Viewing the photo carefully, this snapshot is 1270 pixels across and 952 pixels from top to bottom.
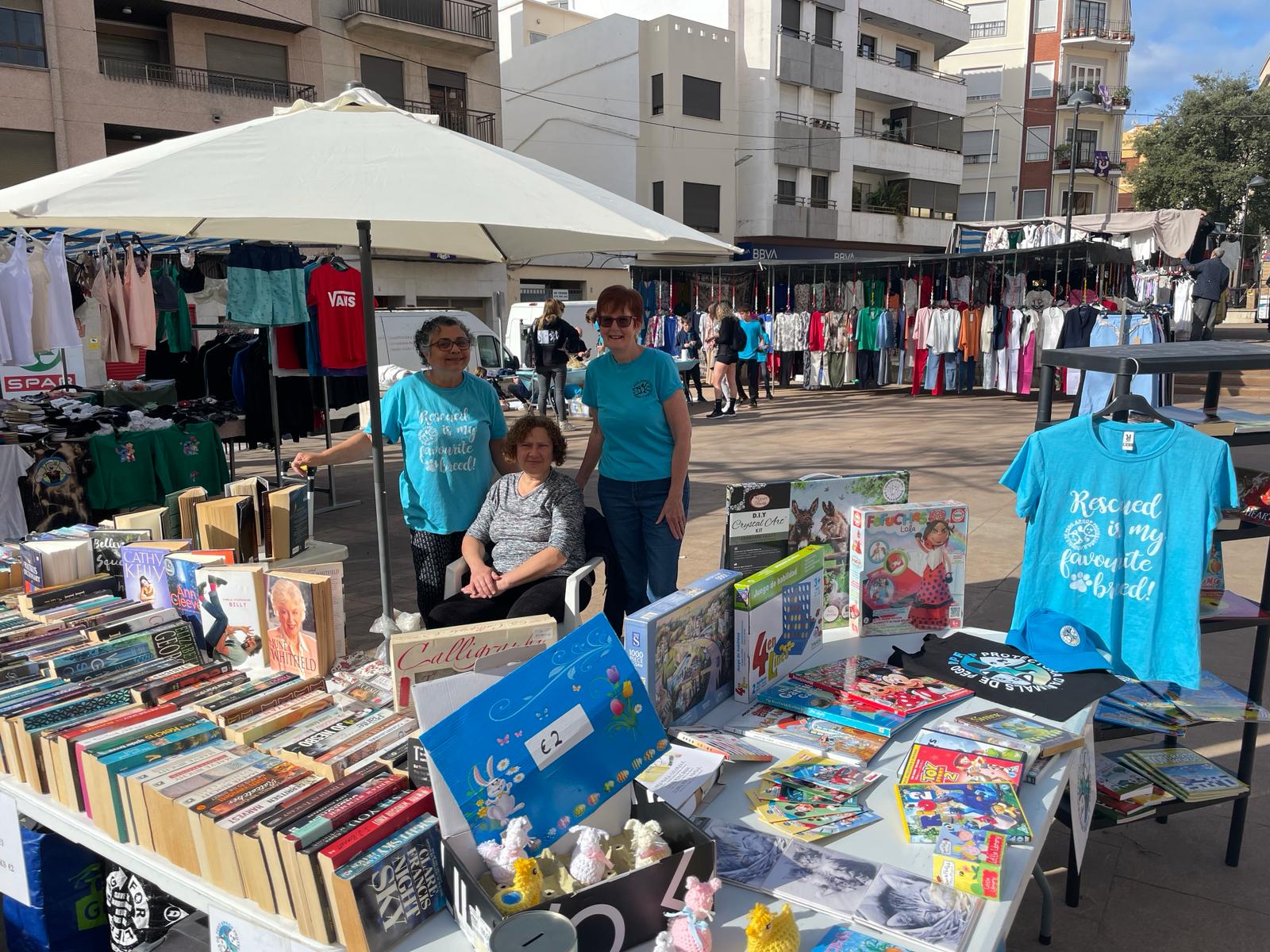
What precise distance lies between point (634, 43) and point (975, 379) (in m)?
18.0

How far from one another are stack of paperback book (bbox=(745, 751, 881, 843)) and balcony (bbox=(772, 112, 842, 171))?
100 feet

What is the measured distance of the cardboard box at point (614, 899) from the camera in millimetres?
1423

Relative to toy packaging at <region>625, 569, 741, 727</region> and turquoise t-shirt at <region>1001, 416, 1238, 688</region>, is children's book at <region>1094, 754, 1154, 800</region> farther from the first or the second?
toy packaging at <region>625, 569, 741, 727</region>

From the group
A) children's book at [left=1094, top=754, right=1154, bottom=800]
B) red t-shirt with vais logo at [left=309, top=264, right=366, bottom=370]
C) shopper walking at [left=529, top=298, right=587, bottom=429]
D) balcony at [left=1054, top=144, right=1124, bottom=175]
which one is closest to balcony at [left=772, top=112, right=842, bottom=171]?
balcony at [left=1054, top=144, right=1124, bottom=175]

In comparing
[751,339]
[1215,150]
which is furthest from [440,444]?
[1215,150]

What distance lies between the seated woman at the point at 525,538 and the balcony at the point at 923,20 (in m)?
33.9

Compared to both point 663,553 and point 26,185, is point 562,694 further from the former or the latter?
point 26,185

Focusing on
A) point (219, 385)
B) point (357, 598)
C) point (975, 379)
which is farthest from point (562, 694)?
point (975, 379)

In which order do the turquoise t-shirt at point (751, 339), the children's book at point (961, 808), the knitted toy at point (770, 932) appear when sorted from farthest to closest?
the turquoise t-shirt at point (751, 339)
the children's book at point (961, 808)
the knitted toy at point (770, 932)

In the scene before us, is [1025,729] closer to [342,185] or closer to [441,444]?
[342,185]

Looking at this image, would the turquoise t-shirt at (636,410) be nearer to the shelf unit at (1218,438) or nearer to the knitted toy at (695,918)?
the shelf unit at (1218,438)

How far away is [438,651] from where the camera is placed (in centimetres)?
216

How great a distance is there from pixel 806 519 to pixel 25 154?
20.7 meters

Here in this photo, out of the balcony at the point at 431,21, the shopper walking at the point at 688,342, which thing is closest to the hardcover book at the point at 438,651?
the shopper walking at the point at 688,342
